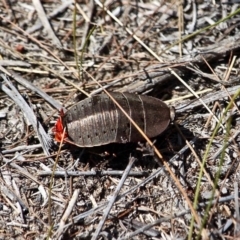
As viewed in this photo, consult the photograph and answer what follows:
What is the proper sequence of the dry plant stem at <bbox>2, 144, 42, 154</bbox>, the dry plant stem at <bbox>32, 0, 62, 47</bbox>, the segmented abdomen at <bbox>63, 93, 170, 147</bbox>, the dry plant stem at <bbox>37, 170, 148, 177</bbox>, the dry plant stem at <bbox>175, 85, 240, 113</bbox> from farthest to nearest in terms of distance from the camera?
the dry plant stem at <bbox>32, 0, 62, 47</bbox>
the dry plant stem at <bbox>175, 85, 240, 113</bbox>
the dry plant stem at <bbox>2, 144, 42, 154</bbox>
the dry plant stem at <bbox>37, 170, 148, 177</bbox>
the segmented abdomen at <bbox>63, 93, 170, 147</bbox>

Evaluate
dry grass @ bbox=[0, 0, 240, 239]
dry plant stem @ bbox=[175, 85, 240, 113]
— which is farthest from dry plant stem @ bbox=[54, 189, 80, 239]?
dry plant stem @ bbox=[175, 85, 240, 113]

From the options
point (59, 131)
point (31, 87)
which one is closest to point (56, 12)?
point (31, 87)

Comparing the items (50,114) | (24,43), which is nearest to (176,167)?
(50,114)

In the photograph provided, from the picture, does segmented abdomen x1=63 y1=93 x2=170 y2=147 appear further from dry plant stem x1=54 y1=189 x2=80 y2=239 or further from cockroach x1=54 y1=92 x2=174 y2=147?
dry plant stem x1=54 y1=189 x2=80 y2=239

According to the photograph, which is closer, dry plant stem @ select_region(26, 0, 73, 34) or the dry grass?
the dry grass

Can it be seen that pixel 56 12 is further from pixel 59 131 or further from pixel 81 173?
pixel 81 173

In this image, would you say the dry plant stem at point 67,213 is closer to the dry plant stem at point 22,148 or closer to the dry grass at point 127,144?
the dry grass at point 127,144

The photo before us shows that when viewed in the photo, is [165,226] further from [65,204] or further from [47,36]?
[47,36]

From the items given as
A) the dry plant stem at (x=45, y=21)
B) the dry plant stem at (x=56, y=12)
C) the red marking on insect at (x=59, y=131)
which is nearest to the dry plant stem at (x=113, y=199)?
the red marking on insect at (x=59, y=131)
